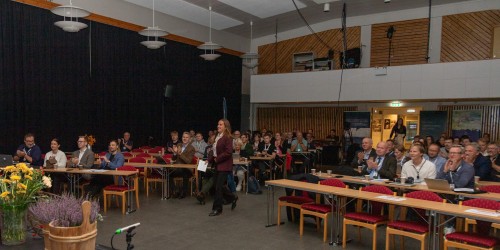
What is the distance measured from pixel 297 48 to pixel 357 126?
427cm

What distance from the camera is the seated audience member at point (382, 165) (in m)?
6.45

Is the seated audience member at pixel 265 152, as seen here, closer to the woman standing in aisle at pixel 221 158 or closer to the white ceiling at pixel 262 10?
the woman standing in aisle at pixel 221 158

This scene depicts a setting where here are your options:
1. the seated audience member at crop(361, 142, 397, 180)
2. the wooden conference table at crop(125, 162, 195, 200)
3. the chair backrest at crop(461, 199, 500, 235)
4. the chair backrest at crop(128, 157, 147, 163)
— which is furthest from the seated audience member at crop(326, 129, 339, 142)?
the chair backrest at crop(461, 199, 500, 235)

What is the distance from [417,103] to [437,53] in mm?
1840

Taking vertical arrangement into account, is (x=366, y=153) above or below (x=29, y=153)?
above

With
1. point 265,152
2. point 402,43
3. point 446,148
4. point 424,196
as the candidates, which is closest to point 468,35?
point 402,43

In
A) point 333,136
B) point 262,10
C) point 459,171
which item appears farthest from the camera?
point 333,136

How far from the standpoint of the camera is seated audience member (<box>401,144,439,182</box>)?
6125mm

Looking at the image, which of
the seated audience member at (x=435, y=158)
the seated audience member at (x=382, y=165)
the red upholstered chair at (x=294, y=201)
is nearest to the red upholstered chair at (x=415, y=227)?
the seated audience member at (x=382, y=165)

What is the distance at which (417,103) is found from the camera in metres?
13.7

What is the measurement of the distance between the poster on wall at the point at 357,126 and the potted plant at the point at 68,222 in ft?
45.0

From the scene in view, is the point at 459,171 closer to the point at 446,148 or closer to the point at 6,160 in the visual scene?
the point at 446,148

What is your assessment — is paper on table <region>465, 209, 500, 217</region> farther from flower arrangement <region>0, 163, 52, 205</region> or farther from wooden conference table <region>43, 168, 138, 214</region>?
wooden conference table <region>43, 168, 138, 214</region>

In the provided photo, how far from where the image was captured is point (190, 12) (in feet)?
43.8
